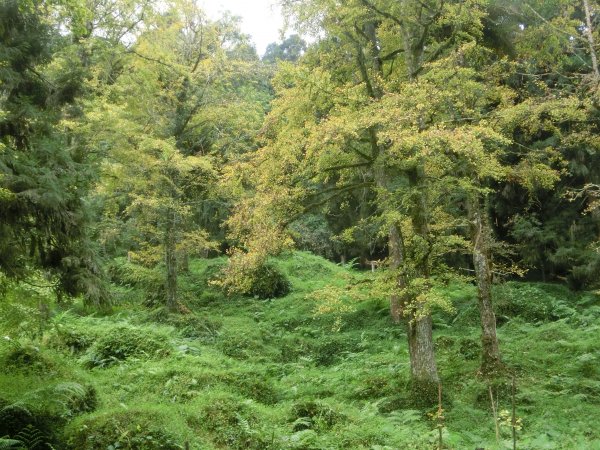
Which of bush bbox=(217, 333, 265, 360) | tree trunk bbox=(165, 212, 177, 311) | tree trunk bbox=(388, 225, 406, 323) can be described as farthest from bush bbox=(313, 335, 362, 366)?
tree trunk bbox=(165, 212, 177, 311)

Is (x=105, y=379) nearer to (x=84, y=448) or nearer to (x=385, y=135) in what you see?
(x=84, y=448)

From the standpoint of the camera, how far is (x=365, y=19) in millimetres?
11039

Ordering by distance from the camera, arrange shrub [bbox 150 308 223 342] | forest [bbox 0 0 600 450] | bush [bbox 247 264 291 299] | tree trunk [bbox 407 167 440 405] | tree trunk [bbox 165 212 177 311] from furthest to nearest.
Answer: bush [bbox 247 264 291 299]
tree trunk [bbox 165 212 177 311]
shrub [bbox 150 308 223 342]
tree trunk [bbox 407 167 440 405]
forest [bbox 0 0 600 450]

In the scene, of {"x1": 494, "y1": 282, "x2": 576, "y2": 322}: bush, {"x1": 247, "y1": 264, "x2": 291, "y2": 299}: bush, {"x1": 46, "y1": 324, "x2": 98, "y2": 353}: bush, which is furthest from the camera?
{"x1": 247, "y1": 264, "x2": 291, "y2": 299}: bush

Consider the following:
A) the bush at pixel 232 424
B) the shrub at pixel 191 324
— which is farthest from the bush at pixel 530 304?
the bush at pixel 232 424

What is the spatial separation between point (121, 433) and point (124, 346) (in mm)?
5214

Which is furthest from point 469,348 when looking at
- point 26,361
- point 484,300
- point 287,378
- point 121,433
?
point 26,361

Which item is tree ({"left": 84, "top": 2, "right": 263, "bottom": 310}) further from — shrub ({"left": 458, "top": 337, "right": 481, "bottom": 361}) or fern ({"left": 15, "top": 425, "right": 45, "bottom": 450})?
fern ({"left": 15, "top": 425, "right": 45, "bottom": 450})

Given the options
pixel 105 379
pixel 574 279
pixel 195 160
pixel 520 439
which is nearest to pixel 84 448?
pixel 105 379

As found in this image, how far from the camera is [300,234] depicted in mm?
13172

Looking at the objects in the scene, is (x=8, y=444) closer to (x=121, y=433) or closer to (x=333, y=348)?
(x=121, y=433)

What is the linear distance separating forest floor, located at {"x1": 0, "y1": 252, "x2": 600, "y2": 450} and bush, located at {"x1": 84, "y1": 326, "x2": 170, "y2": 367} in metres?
0.03

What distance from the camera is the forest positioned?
7109 mm

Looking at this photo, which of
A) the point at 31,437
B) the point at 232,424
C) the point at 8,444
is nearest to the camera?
the point at 8,444
